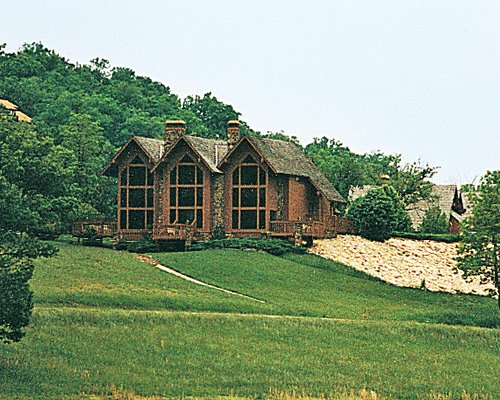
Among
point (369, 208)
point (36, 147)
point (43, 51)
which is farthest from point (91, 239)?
point (43, 51)

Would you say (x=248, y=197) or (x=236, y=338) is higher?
(x=248, y=197)

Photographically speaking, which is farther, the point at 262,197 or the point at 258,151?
the point at 262,197

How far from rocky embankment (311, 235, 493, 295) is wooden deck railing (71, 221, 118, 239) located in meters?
11.8

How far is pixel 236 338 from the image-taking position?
32.8 metres

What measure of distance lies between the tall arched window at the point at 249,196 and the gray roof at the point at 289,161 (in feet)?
3.13

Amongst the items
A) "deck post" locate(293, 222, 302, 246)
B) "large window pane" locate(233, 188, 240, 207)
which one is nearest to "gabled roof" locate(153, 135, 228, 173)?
"large window pane" locate(233, 188, 240, 207)

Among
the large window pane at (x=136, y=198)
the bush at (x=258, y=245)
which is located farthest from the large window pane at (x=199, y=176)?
the bush at (x=258, y=245)

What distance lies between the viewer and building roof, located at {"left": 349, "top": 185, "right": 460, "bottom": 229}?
7519 centimetres

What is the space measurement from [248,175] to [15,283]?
30063 mm

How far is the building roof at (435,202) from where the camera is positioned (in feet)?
247

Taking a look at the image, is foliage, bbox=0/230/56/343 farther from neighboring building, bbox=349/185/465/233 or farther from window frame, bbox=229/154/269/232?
neighboring building, bbox=349/185/465/233

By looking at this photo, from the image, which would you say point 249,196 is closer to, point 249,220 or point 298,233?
point 249,220

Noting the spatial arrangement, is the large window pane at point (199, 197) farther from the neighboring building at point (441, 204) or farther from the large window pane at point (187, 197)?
the neighboring building at point (441, 204)

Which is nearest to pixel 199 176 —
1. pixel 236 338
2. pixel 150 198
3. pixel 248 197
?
pixel 248 197
